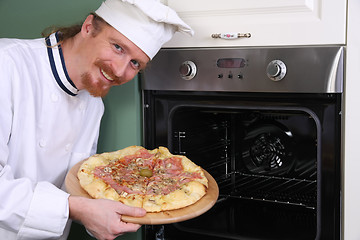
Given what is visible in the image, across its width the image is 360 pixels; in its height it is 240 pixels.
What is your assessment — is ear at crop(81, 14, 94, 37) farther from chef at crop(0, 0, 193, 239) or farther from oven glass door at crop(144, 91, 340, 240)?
oven glass door at crop(144, 91, 340, 240)

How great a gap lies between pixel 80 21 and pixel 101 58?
1.31 feet

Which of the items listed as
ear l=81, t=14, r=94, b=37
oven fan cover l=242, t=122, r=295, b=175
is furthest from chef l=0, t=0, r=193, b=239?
oven fan cover l=242, t=122, r=295, b=175

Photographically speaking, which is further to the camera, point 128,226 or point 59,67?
point 59,67

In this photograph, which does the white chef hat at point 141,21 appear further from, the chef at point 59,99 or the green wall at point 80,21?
the green wall at point 80,21

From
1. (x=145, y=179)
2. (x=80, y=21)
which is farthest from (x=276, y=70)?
(x=80, y=21)

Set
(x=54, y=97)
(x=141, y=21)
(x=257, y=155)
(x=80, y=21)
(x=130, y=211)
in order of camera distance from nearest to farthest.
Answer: (x=130, y=211) → (x=141, y=21) → (x=54, y=97) → (x=80, y=21) → (x=257, y=155)

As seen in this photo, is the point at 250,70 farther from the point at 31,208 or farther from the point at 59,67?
the point at 31,208

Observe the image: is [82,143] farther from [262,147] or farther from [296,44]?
[296,44]

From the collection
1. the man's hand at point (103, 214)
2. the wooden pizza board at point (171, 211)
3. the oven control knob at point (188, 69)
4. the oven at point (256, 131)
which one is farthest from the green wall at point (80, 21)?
the man's hand at point (103, 214)

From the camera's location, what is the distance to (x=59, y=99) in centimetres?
161

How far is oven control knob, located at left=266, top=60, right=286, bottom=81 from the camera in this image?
4.98 feet

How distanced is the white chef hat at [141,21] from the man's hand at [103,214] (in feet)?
1.63

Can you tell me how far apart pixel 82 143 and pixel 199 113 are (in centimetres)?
47

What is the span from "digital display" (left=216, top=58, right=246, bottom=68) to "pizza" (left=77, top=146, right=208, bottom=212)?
347mm
